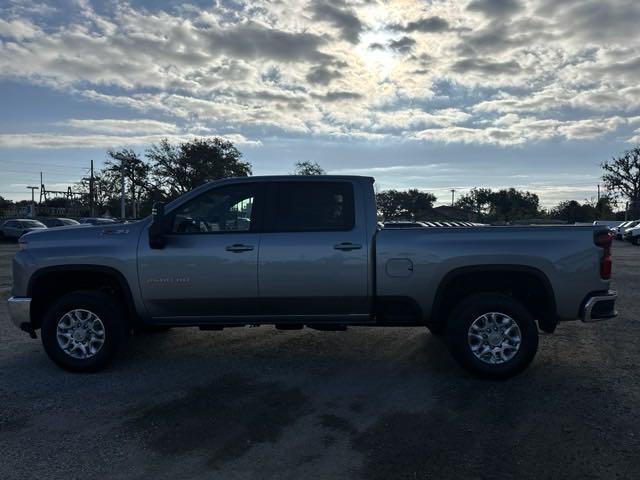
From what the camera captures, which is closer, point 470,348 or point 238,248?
point 470,348

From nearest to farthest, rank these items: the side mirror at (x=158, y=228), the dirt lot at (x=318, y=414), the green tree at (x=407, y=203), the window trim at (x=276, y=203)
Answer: the dirt lot at (x=318, y=414) < the side mirror at (x=158, y=228) < the window trim at (x=276, y=203) < the green tree at (x=407, y=203)

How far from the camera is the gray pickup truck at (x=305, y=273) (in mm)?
4867

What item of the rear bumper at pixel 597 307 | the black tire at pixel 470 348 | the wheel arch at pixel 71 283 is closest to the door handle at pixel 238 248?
the wheel arch at pixel 71 283

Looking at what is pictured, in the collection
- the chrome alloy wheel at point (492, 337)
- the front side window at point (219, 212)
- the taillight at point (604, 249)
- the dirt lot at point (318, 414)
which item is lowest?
the dirt lot at point (318, 414)

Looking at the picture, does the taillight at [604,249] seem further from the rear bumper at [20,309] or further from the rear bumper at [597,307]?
the rear bumper at [20,309]

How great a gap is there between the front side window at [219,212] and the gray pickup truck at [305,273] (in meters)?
0.01

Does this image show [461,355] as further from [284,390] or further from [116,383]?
[116,383]

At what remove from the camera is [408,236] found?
4.94 m

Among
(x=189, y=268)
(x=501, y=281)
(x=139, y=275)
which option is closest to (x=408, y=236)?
(x=501, y=281)

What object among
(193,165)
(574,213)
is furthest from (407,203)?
(574,213)

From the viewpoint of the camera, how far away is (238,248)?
197 inches

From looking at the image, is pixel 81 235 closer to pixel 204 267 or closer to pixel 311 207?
pixel 204 267

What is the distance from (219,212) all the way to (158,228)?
64 cm

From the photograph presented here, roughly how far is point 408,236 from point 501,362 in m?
1.52
